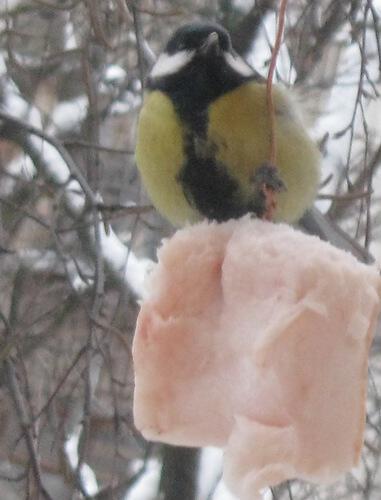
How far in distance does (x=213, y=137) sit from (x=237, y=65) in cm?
11

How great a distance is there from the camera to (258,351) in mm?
614

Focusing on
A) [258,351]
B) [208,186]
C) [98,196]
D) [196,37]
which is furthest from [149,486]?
[258,351]

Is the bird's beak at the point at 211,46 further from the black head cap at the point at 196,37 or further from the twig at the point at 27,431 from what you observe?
the twig at the point at 27,431

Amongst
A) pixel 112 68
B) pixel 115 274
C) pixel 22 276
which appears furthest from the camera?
pixel 112 68

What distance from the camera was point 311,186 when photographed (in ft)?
3.53

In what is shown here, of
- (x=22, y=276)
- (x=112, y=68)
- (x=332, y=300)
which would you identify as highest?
(x=332, y=300)

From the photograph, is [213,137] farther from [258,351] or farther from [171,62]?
[258,351]

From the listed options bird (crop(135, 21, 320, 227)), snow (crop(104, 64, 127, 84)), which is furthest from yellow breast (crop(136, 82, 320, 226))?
snow (crop(104, 64, 127, 84))

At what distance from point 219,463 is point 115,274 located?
17.7 inches

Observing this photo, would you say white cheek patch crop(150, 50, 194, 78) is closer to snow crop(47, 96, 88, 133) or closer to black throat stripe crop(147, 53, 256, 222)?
black throat stripe crop(147, 53, 256, 222)

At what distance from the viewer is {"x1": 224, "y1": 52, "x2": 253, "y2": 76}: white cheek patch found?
1.06 meters

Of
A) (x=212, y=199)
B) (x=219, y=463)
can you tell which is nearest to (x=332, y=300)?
(x=212, y=199)

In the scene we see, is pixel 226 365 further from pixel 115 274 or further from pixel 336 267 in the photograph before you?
pixel 115 274

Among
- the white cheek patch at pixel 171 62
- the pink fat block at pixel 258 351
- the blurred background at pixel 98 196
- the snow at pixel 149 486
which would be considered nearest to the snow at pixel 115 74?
the blurred background at pixel 98 196
